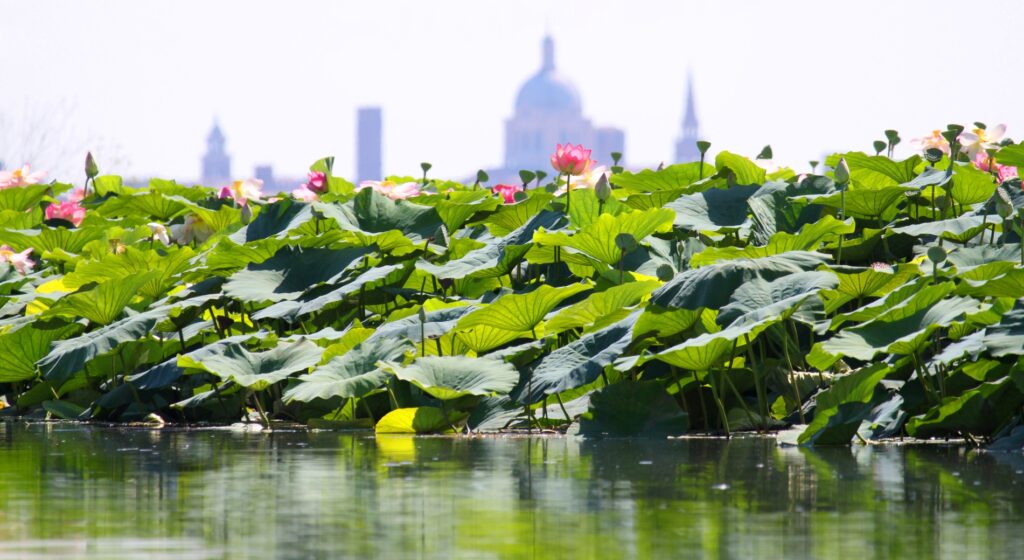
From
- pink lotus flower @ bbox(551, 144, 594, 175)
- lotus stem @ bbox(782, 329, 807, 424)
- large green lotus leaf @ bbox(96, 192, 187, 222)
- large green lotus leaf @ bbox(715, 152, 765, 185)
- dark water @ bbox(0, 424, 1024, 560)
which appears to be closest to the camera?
dark water @ bbox(0, 424, 1024, 560)

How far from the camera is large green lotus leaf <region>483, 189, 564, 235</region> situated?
16.1ft

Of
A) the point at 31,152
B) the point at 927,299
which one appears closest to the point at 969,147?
the point at 927,299

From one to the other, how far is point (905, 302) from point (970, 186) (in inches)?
61.0

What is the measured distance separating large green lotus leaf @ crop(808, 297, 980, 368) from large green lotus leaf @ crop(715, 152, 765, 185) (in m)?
1.76

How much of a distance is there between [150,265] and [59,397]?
0.54 metres

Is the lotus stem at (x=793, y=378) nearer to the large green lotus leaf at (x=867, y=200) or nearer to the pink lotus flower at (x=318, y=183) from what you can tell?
the large green lotus leaf at (x=867, y=200)

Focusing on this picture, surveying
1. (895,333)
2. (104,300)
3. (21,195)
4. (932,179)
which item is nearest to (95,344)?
(104,300)

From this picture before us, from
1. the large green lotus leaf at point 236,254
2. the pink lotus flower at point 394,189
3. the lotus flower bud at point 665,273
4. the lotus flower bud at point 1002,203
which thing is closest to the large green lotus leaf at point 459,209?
the pink lotus flower at point 394,189

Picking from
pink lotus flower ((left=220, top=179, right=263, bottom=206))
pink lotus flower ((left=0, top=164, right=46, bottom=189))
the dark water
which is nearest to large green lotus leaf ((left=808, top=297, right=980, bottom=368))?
the dark water

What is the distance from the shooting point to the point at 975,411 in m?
3.14

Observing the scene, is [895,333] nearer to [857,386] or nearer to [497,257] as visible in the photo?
[857,386]

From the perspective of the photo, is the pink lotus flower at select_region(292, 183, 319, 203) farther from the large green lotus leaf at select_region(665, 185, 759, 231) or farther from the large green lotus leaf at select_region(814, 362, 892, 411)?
the large green lotus leaf at select_region(814, 362, 892, 411)

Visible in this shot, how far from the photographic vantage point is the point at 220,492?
2566 millimetres

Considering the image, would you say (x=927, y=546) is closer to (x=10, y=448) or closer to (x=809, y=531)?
(x=809, y=531)
